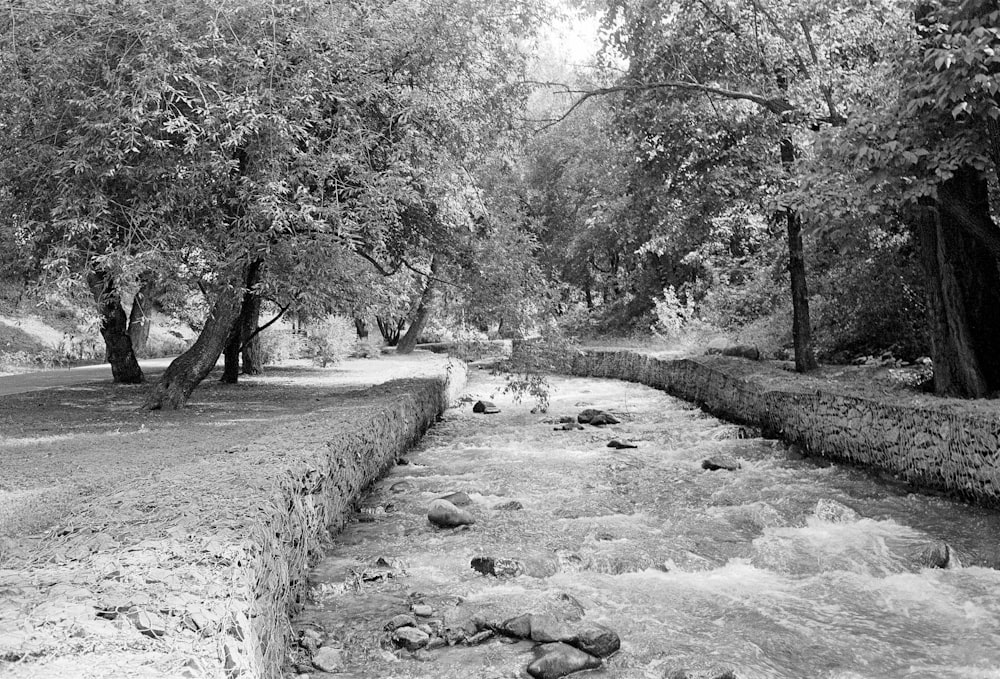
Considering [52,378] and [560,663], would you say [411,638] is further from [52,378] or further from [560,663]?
[52,378]

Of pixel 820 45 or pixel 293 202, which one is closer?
pixel 293 202

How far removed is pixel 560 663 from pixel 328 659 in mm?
1398

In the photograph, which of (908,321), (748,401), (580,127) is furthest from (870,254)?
(580,127)

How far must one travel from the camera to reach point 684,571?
669cm

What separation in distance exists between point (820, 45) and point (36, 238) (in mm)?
11968

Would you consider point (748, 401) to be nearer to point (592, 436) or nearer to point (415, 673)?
point (592, 436)

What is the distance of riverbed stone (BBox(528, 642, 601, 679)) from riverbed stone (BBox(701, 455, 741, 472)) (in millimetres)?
6288

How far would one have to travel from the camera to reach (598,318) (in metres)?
37.0

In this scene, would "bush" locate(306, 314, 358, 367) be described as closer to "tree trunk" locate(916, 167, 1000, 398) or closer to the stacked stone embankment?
the stacked stone embankment

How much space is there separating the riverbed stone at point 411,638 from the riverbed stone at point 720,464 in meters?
6.43

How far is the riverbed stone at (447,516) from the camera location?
317 inches

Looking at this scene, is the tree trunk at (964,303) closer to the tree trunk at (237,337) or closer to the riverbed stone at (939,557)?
the riverbed stone at (939,557)

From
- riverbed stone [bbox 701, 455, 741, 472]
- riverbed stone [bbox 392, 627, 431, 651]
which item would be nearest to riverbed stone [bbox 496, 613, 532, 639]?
riverbed stone [bbox 392, 627, 431, 651]

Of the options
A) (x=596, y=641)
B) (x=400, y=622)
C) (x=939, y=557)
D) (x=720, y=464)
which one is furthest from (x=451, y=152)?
(x=596, y=641)
